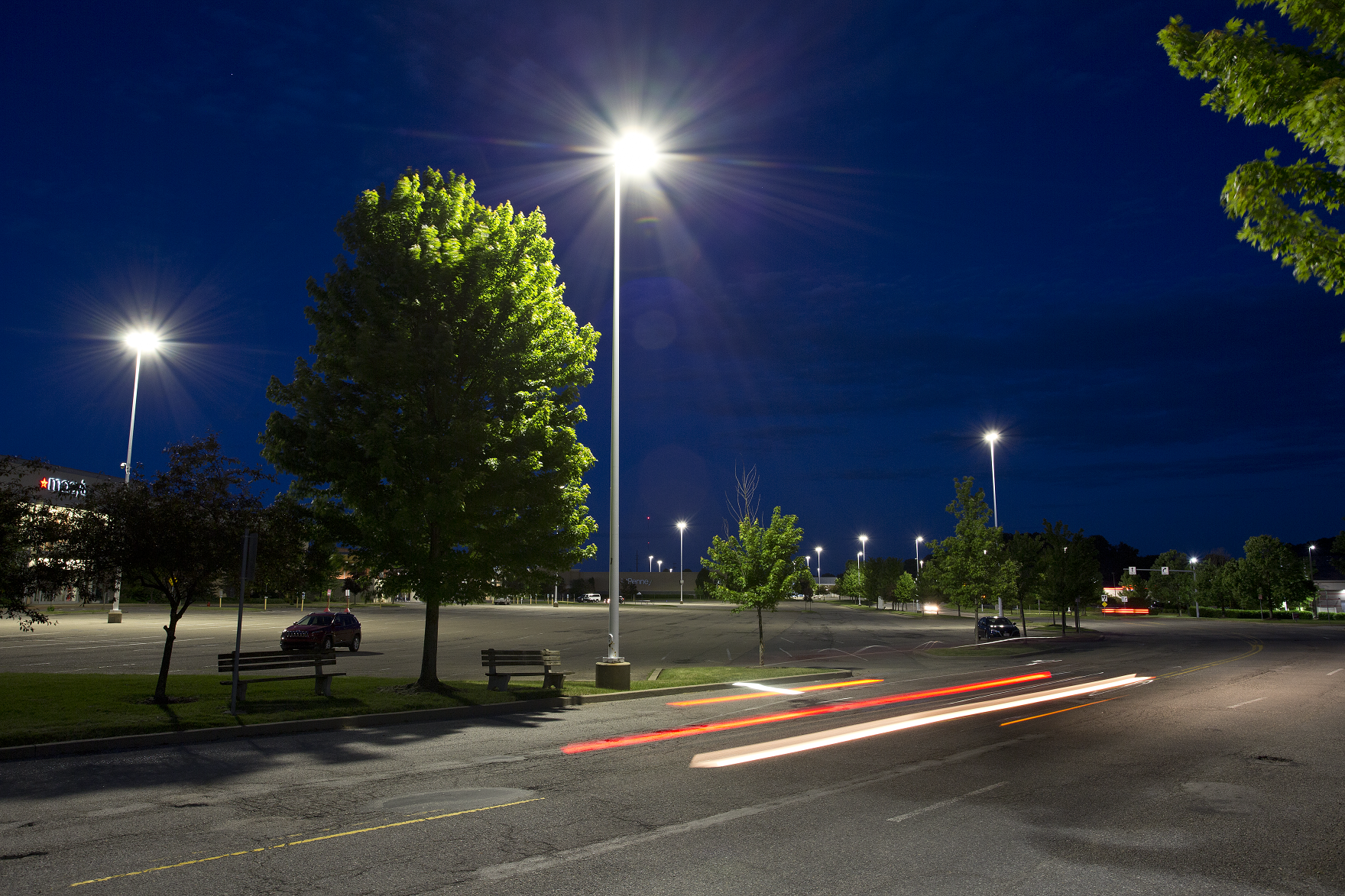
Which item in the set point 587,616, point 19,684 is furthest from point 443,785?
point 587,616

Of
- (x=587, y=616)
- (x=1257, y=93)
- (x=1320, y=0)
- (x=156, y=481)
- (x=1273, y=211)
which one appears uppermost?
(x=1320, y=0)

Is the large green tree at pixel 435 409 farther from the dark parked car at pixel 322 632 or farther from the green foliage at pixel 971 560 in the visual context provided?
the green foliage at pixel 971 560

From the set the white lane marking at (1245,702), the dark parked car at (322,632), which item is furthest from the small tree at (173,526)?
the white lane marking at (1245,702)

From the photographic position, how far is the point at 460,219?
17.2 meters

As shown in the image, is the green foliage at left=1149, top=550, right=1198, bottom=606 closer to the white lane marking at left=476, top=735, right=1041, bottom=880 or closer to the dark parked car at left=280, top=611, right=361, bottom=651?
the dark parked car at left=280, top=611, right=361, bottom=651

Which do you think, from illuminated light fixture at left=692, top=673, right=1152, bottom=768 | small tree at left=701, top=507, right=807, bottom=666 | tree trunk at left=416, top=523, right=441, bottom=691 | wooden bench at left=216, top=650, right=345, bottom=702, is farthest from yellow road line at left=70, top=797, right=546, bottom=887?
small tree at left=701, top=507, right=807, bottom=666

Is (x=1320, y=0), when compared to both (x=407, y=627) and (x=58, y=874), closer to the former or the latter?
(x=58, y=874)

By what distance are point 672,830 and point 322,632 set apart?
2366 centimetres

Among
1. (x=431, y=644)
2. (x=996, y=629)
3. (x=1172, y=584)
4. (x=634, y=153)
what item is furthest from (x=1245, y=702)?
(x=1172, y=584)

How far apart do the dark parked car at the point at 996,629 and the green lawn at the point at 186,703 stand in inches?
1017

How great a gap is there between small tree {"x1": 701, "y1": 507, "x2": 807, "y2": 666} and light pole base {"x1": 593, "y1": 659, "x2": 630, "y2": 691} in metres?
8.11

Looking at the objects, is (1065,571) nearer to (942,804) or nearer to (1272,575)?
(942,804)

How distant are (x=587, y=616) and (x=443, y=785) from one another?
2161 inches

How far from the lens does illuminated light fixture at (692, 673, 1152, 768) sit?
10.5 meters
